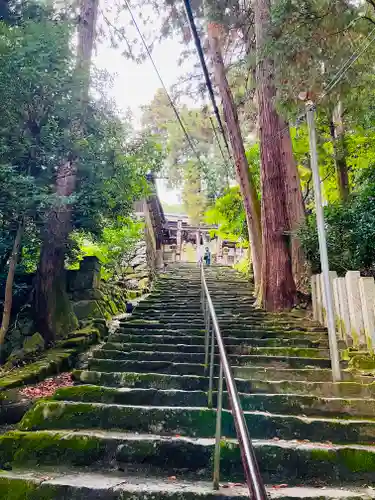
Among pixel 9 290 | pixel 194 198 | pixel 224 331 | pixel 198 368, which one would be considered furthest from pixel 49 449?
pixel 194 198

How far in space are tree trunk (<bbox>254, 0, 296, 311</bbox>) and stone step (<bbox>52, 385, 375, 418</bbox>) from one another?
355cm

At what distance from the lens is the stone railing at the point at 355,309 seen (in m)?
4.00

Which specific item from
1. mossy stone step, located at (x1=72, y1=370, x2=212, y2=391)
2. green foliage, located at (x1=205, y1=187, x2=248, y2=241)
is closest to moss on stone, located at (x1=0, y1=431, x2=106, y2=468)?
mossy stone step, located at (x1=72, y1=370, x2=212, y2=391)

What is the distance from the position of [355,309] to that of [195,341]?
2133 millimetres

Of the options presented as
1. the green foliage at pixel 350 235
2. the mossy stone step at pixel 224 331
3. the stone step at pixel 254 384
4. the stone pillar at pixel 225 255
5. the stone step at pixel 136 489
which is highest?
the stone pillar at pixel 225 255

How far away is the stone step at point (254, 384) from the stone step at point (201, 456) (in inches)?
34.0

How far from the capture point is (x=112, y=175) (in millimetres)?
6035

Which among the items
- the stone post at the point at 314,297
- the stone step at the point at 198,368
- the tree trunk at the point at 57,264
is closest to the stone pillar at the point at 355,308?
the stone step at the point at 198,368

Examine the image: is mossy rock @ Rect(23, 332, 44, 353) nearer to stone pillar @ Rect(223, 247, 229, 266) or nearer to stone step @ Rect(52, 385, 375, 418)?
stone step @ Rect(52, 385, 375, 418)

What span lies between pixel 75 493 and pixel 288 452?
4.60 feet

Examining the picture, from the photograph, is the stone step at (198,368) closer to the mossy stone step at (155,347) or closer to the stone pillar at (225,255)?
the mossy stone step at (155,347)

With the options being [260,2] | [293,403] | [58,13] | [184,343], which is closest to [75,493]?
[293,403]

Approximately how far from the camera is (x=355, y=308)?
4305mm

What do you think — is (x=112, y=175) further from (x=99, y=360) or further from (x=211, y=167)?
(x=211, y=167)
